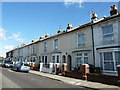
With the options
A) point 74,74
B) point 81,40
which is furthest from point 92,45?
point 74,74

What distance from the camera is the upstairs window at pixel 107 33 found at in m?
12.6

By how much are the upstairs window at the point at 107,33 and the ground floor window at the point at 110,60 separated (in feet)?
5.02

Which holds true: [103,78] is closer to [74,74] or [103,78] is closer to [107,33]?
[74,74]

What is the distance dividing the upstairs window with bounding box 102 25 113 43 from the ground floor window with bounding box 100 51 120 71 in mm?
1531

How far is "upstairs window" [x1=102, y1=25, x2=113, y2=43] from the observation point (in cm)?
1256

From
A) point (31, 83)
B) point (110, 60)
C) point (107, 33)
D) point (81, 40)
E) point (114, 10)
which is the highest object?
point (114, 10)

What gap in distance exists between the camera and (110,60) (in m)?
12.1

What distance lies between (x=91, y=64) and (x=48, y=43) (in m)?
11.1

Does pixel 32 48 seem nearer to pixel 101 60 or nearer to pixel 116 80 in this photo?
pixel 101 60

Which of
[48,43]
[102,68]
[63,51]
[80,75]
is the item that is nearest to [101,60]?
[102,68]

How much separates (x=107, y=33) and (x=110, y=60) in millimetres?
2978

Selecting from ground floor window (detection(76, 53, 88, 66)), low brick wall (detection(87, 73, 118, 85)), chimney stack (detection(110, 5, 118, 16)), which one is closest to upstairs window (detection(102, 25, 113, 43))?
chimney stack (detection(110, 5, 118, 16))

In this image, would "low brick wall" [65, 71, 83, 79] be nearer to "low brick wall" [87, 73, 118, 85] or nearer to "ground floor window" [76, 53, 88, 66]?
"low brick wall" [87, 73, 118, 85]

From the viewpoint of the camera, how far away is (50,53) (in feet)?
70.6
